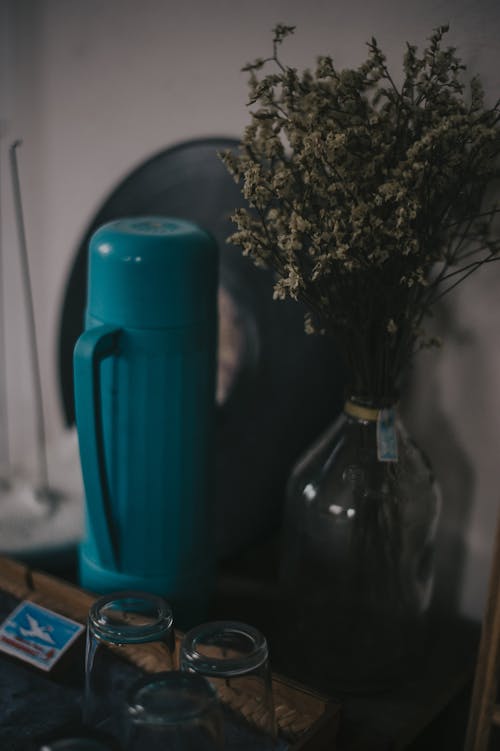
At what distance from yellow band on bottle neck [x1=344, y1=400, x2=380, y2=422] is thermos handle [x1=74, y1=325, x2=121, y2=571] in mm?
259

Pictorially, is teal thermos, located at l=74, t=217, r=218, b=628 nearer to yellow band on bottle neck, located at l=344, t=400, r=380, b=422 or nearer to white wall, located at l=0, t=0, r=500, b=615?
yellow band on bottle neck, located at l=344, t=400, r=380, b=422

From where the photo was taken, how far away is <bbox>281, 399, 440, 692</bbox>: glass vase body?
887mm

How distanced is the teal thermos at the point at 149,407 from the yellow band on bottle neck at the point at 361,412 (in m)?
0.15

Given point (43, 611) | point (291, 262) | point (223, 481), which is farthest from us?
point (223, 481)

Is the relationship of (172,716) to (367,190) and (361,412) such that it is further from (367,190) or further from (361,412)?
(367,190)

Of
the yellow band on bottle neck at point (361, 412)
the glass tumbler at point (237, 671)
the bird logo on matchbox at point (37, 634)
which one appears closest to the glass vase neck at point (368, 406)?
the yellow band on bottle neck at point (361, 412)

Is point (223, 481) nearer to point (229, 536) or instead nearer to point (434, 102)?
point (229, 536)

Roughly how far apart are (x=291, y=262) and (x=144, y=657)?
415 mm

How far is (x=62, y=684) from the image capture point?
83 centimetres

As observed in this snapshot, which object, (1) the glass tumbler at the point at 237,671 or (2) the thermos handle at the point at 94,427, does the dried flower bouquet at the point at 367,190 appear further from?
(1) the glass tumbler at the point at 237,671

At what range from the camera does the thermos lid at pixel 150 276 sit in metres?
0.83

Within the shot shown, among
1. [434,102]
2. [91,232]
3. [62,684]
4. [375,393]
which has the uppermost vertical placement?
[434,102]

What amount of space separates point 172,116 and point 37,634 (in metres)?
0.75

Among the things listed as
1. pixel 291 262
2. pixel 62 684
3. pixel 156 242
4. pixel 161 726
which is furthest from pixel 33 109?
pixel 161 726
